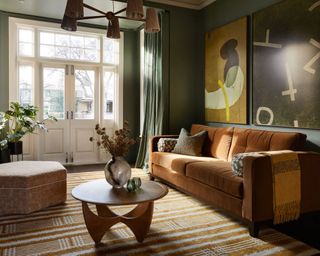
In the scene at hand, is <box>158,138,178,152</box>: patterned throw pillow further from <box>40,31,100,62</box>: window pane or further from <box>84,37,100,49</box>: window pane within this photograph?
<box>84,37,100,49</box>: window pane

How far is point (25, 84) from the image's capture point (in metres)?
5.50

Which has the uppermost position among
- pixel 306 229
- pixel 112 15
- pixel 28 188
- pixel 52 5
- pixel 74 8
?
pixel 52 5

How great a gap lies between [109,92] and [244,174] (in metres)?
4.22

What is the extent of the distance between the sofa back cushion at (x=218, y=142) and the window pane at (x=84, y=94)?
267 centimetres

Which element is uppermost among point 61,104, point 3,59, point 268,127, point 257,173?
point 3,59

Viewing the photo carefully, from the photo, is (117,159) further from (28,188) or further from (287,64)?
(287,64)

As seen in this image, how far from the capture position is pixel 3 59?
204 inches

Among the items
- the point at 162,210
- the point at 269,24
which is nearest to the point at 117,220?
the point at 162,210

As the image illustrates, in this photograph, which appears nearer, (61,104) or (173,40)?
(173,40)

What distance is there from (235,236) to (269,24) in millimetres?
2532

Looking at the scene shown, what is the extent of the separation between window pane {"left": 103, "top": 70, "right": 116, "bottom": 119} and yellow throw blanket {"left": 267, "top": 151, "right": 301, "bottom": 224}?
4163 mm

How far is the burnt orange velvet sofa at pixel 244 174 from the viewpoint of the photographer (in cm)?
244

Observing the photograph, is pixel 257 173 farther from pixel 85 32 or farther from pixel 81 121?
pixel 85 32

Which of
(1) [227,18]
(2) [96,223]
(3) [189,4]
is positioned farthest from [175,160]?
(3) [189,4]
